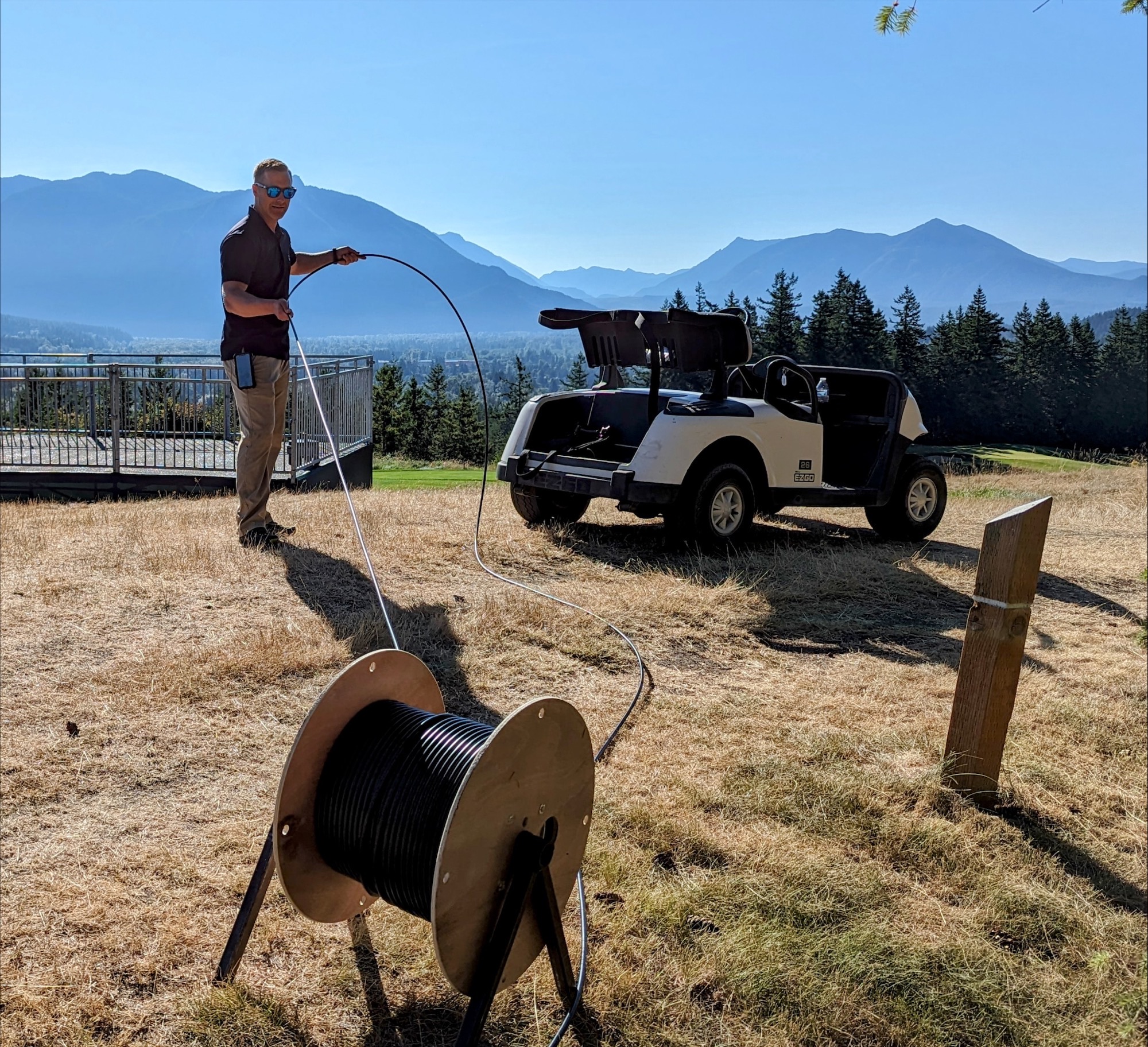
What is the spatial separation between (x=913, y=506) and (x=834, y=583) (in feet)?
7.88

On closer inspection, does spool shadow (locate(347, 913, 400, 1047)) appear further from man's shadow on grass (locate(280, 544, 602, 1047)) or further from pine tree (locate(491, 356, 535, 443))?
pine tree (locate(491, 356, 535, 443))

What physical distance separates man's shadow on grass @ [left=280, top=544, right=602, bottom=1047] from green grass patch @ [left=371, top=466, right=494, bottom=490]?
36.4 ft

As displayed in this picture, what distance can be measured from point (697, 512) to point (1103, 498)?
773 centimetres

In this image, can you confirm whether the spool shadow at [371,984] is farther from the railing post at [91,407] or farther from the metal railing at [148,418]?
the railing post at [91,407]

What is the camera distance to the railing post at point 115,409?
12.8 m

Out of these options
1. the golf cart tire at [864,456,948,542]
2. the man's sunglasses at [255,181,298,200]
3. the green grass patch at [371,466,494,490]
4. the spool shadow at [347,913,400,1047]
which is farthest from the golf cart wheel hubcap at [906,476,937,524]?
the green grass patch at [371,466,494,490]

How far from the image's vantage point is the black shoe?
295 inches

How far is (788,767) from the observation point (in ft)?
13.6

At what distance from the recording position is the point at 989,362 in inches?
3278

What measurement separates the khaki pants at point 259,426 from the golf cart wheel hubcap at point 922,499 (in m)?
5.52

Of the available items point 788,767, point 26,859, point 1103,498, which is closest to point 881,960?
point 788,767

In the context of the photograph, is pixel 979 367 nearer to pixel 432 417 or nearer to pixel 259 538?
pixel 432 417

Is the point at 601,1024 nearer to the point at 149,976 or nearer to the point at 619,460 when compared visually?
the point at 149,976

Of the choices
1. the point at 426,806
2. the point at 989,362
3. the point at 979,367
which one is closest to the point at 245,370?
the point at 426,806
